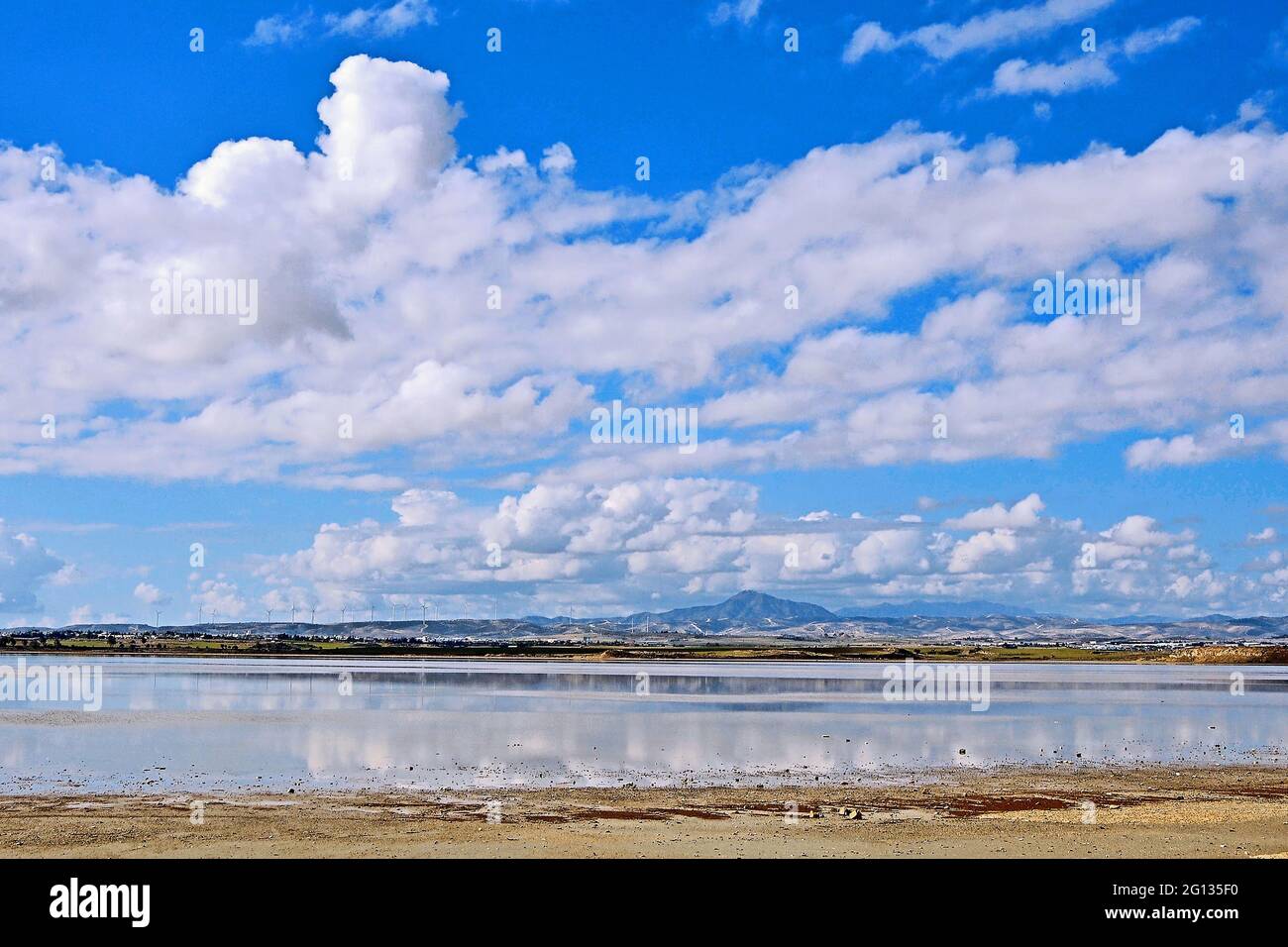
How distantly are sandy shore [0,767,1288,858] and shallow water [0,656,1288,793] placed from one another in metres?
3.68

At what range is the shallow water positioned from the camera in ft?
119

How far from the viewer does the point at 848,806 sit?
29.4 meters

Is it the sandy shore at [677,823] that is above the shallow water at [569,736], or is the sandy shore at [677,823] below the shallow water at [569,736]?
above

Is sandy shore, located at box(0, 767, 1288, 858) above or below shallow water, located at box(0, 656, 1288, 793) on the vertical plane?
above

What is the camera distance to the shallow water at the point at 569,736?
119ft

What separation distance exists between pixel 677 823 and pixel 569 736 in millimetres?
23656

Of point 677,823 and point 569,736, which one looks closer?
point 677,823

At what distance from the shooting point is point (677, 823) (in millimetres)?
26641

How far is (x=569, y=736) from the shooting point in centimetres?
4972

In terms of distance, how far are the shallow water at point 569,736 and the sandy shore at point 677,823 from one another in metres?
3.68

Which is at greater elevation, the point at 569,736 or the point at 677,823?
the point at 677,823

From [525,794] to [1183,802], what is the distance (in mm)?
18253

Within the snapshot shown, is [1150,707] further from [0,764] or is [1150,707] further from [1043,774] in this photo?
[0,764]
